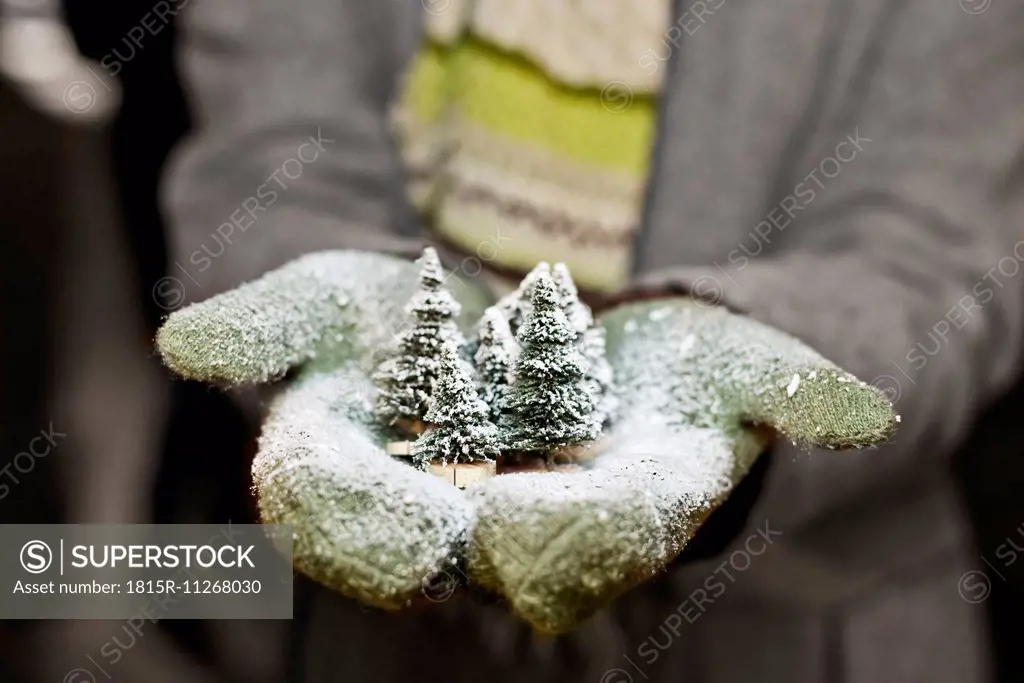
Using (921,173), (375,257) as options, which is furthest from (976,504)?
(375,257)

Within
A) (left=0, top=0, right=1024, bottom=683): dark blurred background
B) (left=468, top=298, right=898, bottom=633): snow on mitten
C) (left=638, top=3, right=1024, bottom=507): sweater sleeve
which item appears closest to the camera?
(left=468, top=298, right=898, bottom=633): snow on mitten

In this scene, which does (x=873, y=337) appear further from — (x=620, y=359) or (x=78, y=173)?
(x=78, y=173)

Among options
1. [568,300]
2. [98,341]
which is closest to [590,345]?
[568,300]

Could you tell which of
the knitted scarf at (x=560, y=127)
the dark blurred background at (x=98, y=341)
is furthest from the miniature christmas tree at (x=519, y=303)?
the dark blurred background at (x=98, y=341)

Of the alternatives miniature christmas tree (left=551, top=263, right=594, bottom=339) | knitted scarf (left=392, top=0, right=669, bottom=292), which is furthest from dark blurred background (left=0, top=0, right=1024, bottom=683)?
miniature christmas tree (left=551, top=263, right=594, bottom=339)

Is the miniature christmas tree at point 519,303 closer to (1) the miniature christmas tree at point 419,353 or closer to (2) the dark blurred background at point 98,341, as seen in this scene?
(1) the miniature christmas tree at point 419,353

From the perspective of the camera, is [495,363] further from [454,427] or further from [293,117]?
[293,117]

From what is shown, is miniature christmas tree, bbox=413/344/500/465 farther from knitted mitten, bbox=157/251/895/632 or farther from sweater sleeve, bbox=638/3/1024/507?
sweater sleeve, bbox=638/3/1024/507
